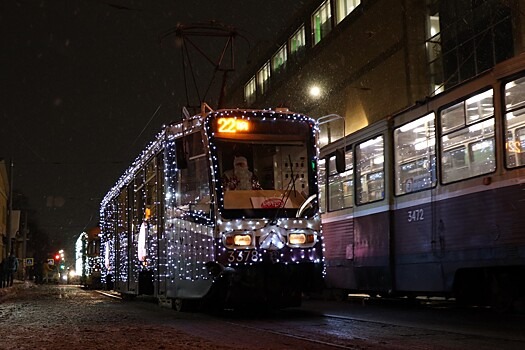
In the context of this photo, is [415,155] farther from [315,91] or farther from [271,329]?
[315,91]

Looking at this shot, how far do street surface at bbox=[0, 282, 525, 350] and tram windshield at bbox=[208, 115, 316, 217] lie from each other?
192cm

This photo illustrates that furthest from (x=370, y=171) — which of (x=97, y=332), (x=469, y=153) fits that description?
(x=97, y=332)

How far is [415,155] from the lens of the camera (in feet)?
42.3

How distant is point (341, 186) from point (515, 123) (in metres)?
5.96

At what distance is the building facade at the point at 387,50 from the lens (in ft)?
77.1

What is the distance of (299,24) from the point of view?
37.9 m

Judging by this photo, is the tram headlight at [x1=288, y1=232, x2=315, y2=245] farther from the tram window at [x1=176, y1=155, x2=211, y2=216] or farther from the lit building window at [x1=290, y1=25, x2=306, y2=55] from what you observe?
the lit building window at [x1=290, y1=25, x2=306, y2=55]

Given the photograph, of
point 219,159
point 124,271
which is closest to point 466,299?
point 219,159

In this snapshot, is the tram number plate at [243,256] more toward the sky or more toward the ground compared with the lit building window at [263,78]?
more toward the ground

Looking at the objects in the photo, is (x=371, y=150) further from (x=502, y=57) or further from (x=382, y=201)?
(x=502, y=57)

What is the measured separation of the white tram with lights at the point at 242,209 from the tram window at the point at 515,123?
327 centimetres

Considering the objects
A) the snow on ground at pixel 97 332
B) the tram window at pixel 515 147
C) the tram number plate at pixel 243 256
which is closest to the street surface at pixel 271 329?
the snow on ground at pixel 97 332

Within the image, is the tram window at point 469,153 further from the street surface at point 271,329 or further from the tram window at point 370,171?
the street surface at point 271,329

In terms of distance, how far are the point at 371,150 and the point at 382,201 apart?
1254mm
